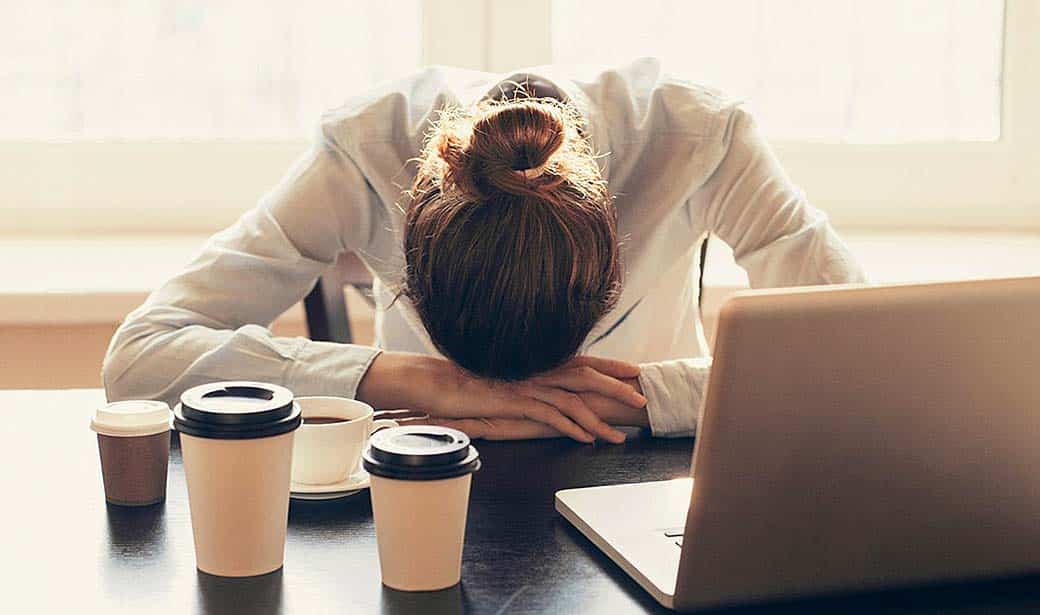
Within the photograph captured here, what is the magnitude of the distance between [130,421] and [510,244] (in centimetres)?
33

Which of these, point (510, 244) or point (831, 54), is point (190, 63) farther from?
point (510, 244)

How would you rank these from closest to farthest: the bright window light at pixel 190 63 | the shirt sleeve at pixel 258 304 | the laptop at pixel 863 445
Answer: the laptop at pixel 863 445 → the shirt sleeve at pixel 258 304 → the bright window light at pixel 190 63

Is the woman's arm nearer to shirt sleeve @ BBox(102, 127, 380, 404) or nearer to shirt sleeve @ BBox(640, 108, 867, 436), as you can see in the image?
shirt sleeve @ BBox(102, 127, 380, 404)

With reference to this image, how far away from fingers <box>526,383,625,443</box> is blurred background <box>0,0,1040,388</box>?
1.03m

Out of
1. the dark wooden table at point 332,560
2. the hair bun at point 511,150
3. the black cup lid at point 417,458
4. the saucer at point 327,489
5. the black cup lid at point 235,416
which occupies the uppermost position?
the hair bun at point 511,150

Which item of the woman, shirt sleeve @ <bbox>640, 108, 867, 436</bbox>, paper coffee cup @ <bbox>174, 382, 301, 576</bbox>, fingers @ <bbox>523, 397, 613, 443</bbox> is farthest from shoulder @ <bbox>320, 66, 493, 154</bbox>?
paper coffee cup @ <bbox>174, 382, 301, 576</bbox>

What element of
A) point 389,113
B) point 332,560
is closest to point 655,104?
point 389,113

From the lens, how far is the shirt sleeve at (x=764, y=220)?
1.52 meters

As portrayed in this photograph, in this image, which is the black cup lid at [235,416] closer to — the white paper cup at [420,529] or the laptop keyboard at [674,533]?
the white paper cup at [420,529]

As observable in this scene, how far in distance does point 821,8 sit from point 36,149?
4.69ft

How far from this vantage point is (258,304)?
4.98ft

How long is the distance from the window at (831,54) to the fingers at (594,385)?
50.7 inches

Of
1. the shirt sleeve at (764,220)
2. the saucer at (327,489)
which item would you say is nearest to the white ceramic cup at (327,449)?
the saucer at (327,489)

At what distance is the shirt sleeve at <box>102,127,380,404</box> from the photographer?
53.0 inches
